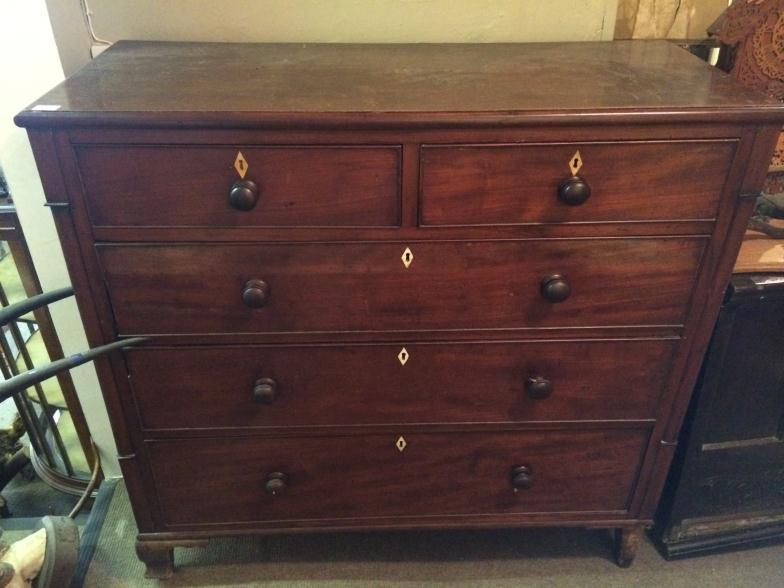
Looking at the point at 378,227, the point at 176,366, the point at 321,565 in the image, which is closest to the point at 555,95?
the point at 378,227

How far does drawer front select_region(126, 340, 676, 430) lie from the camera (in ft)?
3.97

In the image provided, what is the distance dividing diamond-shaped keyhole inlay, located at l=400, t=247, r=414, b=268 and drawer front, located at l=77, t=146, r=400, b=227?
0.06m

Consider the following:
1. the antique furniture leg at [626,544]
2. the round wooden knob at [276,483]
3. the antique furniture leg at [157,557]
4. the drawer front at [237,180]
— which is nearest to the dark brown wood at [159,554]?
the antique furniture leg at [157,557]

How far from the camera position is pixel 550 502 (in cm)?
143

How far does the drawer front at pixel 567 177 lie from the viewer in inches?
40.6

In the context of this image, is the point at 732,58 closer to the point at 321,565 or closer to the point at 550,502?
the point at 550,502

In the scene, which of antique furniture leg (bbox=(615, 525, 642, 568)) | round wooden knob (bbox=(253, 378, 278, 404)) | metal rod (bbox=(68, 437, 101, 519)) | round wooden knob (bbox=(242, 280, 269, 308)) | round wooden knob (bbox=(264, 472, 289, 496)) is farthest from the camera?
metal rod (bbox=(68, 437, 101, 519))

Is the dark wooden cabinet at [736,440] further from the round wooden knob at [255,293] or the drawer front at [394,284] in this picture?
the round wooden knob at [255,293]

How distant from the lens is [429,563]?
155cm

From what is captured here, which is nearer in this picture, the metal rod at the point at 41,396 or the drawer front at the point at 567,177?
the drawer front at the point at 567,177

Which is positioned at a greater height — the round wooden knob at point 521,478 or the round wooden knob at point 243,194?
the round wooden knob at point 243,194

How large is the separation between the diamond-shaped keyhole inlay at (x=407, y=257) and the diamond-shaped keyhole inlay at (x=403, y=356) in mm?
181

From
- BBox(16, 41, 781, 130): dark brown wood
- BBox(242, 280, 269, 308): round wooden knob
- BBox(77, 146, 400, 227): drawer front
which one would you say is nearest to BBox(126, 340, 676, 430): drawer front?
BBox(242, 280, 269, 308): round wooden knob

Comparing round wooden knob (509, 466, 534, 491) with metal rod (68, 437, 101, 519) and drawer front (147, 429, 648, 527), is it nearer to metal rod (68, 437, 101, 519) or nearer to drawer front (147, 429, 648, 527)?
drawer front (147, 429, 648, 527)
